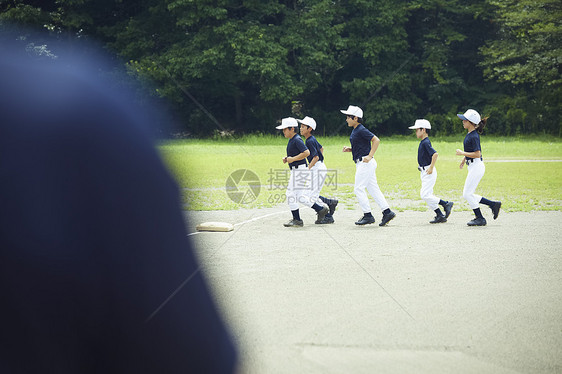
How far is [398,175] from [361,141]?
8.79m

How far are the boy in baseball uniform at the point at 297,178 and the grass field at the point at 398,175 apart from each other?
148cm

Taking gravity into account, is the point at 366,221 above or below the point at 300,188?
below

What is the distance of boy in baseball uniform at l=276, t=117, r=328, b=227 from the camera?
9.60 meters

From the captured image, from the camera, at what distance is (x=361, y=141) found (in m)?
9.59

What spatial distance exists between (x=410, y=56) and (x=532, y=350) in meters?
41.0

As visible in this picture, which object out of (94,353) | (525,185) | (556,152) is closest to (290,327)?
(94,353)

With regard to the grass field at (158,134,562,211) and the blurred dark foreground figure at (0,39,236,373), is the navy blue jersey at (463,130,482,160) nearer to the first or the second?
the grass field at (158,134,562,211)

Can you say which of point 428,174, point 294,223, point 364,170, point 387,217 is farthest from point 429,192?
point 294,223

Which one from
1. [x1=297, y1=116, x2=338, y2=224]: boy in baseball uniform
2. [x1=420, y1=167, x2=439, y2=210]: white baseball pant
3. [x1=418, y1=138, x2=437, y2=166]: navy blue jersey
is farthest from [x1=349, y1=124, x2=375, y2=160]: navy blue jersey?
[x1=420, y1=167, x2=439, y2=210]: white baseball pant

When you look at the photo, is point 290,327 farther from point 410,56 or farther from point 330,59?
point 410,56

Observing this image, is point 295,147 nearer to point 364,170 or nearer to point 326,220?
point 364,170

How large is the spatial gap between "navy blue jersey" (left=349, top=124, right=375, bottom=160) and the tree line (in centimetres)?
2839

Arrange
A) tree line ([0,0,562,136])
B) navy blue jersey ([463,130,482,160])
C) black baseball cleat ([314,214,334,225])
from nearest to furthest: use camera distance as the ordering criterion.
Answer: navy blue jersey ([463,130,482,160]), black baseball cleat ([314,214,334,225]), tree line ([0,0,562,136])

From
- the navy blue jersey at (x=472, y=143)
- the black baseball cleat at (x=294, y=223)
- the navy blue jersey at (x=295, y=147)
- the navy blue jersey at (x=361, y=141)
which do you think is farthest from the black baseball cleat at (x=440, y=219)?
the navy blue jersey at (x=295, y=147)
